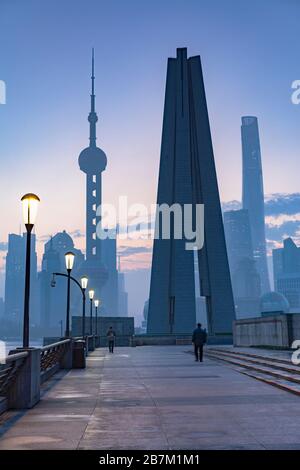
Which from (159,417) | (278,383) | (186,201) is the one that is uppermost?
(186,201)

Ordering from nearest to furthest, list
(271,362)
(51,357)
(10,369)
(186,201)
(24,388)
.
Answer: (10,369) → (24,388) → (51,357) → (271,362) → (186,201)

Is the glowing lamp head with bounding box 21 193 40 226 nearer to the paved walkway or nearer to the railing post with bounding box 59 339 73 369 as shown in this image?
the paved walkway

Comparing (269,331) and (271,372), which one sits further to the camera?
(269,331)

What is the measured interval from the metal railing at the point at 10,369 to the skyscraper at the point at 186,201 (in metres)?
119

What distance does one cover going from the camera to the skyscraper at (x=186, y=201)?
13188 centimetres

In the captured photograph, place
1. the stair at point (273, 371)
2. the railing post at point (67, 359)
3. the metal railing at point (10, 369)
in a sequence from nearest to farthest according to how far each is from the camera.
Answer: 1. the metal railing at point (10, 369)
2. the stair at point (273, 371)
3. the railing post at point (67, 359)

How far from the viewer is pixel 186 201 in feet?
435

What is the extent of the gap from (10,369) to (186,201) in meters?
121

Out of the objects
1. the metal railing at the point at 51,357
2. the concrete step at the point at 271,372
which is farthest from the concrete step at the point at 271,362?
the metal railing at the point at 51,357

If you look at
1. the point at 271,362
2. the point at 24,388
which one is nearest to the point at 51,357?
the point at 271,362

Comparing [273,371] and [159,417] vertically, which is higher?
[273,371]

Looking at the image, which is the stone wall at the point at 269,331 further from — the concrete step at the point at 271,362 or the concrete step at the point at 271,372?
the concrete step at the point at 271,372

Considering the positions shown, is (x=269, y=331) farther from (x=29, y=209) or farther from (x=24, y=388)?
(x=24, y=388)
